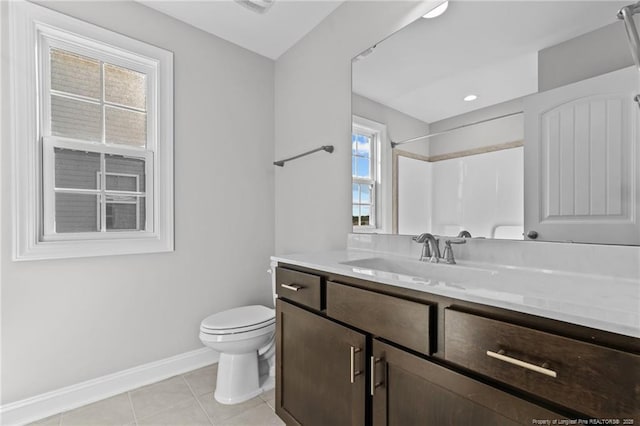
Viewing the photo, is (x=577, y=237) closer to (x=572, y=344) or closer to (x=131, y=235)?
(x=572, y=344)

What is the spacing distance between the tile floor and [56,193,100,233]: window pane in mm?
1032

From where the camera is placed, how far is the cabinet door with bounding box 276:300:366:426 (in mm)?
1062

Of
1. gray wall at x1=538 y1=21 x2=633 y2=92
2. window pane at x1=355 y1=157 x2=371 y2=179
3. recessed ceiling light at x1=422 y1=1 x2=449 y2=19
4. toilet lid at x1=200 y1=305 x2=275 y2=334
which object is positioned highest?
recessed ceiling light at x1=422 y1=1 x2=449 y2=19

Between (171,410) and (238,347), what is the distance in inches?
19.2

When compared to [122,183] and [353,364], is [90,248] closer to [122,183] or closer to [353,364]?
[122,183]

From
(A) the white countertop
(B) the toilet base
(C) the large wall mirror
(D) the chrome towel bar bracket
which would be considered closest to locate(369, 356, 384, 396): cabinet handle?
(A) the white countertop

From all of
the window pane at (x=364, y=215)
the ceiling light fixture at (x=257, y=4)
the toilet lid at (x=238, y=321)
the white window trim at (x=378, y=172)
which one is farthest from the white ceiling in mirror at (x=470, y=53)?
the toilet lid at (x=238, y=321)

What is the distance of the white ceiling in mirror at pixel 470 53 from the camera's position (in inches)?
43.1

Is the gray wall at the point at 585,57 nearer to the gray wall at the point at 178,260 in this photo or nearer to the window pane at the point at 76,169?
the gray wall at the point at 178,260

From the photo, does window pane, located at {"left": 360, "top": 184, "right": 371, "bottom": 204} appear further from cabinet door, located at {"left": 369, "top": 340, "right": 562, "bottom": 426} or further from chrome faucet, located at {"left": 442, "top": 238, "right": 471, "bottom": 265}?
cabinet door, located at {"left": 369, "top": 340, "right": 562, "bottom": 426}

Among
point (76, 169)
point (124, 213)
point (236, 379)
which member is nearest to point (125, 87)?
point (76, 169)

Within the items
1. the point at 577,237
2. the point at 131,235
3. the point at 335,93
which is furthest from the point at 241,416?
the point at 335,93

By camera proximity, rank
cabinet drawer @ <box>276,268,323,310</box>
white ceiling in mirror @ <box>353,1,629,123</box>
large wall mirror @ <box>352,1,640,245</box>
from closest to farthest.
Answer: large wall mirror @ <box>352,1,640,245</box>, white ceiling in mirror @ <box>353,1,629,123</box>, cabinet drawer @ <box>276,268,323,310</box>

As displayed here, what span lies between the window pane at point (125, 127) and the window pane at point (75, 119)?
52mm
